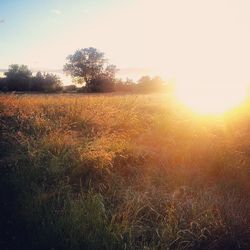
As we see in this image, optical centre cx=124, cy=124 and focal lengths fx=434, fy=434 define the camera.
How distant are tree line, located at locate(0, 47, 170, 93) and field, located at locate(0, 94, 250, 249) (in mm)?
42993

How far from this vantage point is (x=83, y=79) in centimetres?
7194

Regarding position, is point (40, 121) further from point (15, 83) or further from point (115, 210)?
point (15, 83)

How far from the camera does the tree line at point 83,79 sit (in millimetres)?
56594

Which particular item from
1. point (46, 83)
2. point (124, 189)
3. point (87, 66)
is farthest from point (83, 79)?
point (124, 189)

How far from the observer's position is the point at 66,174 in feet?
26.2

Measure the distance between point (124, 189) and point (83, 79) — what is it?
65.4 m

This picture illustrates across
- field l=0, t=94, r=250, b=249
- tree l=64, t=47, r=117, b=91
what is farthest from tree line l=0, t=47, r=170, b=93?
field l=0, t=94, r=250, b=249

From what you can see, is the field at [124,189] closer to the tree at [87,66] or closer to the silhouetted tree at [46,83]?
the silhouetted tree at [46,83]

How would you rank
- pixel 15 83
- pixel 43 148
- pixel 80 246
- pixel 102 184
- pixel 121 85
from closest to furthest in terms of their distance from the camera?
1. pixel 80 246
2. pixel 102 184
3. pixel 43 148
4. pixel 15 83
5. pixel 121 85

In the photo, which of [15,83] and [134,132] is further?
[15,83]

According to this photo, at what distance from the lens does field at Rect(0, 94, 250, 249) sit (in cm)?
606

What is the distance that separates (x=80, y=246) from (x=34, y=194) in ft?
5.71

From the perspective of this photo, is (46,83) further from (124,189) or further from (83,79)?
(124,189)

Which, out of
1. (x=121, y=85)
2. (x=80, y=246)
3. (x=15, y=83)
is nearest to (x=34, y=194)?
(x=80, y=246)
